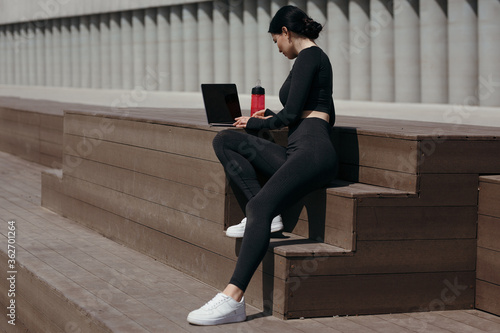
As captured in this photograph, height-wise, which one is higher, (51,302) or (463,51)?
(463,51)

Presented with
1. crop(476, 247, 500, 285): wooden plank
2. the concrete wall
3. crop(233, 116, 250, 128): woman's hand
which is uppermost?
the concrete wall

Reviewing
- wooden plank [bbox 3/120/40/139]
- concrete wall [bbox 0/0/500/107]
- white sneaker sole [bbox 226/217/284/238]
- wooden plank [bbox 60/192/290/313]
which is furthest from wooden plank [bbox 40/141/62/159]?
concrete wall [bbox 0/0/500/107]

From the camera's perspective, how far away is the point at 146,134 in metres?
7.39

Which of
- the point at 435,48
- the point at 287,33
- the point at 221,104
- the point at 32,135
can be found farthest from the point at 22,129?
the point at 435,48

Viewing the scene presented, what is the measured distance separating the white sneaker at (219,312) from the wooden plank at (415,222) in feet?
2.87

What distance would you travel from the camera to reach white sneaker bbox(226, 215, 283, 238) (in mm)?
5633

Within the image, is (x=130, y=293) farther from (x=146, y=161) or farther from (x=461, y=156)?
(x=461, y=156)

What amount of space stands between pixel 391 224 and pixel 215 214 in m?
1.34

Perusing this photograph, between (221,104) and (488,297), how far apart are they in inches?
89.8

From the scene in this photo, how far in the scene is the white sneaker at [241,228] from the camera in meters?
5.63

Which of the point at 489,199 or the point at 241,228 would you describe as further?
the point at 241,228

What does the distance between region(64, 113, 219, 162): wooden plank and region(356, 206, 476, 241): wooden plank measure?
1.30m

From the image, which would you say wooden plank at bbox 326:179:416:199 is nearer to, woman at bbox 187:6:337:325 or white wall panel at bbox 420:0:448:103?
woman at bbox 187:6:337:325

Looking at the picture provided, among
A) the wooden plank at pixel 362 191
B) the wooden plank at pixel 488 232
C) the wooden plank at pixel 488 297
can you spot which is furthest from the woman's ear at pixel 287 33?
the wooden plank at pixel 488 297
